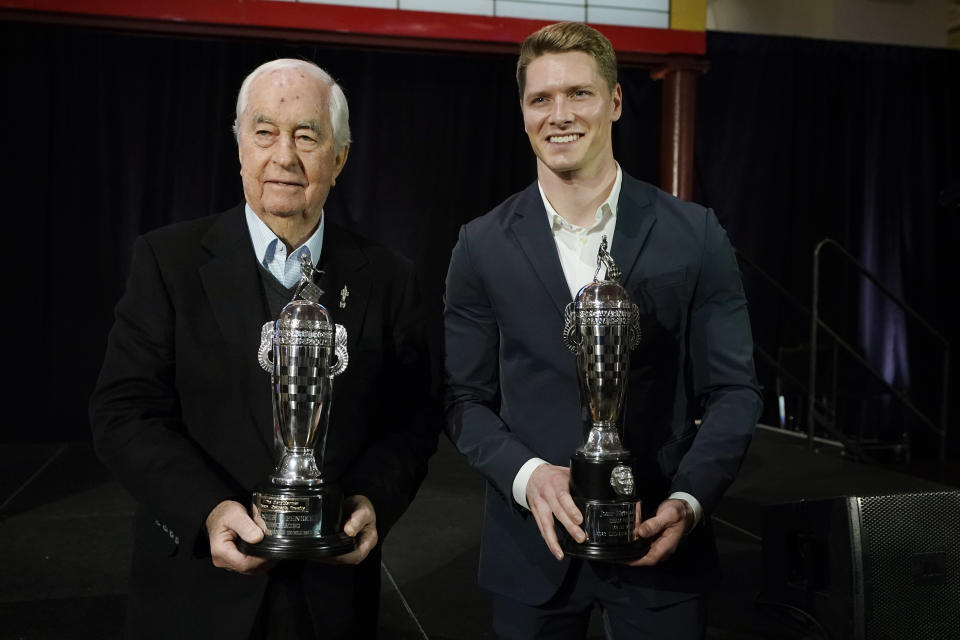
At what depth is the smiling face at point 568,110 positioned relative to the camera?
163cm

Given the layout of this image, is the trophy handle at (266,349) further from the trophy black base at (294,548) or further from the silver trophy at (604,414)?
the silver trophy at (604,414)

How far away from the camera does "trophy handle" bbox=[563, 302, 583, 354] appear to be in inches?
62.2

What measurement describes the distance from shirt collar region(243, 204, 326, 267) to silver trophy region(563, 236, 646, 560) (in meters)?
0.42

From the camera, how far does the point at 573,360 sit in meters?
1.66

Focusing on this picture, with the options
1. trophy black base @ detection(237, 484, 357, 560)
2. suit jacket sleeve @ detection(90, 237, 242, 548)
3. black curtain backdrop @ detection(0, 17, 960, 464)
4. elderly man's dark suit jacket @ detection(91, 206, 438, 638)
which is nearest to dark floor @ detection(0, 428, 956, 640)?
elderly man's dark suit jacket @ detection(91, 206, 438, 638)

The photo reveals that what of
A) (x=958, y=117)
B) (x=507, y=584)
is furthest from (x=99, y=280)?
(x=958, y=117)

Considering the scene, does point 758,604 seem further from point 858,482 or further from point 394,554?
point 858,482

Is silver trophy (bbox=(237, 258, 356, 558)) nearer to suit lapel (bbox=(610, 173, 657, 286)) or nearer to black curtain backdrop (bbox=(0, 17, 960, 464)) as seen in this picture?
suit lapel (bbox=(610, 173, 657, 286))

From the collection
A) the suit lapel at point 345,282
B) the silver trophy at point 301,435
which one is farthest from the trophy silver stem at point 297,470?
the suit lapel at point 345,282

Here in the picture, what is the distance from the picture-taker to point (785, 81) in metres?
8.42

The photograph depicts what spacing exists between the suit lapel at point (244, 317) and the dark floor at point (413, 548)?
130cm

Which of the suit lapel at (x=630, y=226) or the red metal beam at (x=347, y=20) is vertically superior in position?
the red metal beam at (x=347, y=20)

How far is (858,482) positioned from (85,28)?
15.8 ft

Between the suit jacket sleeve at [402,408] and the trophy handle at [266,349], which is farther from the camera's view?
the suit jacket sleeve at [402,408]
